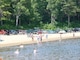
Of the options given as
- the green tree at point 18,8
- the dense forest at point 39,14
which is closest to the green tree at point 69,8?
the dense forest at point 39,14

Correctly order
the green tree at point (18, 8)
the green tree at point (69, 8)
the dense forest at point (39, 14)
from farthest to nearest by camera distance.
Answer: the green tree at point (69, 8)
the dense forest at point (39, 14)
the green tree at point (18, 8)

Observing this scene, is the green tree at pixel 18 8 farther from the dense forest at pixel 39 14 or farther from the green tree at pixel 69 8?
the green tree at pixel 69 8

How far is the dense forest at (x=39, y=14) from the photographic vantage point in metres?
91.6

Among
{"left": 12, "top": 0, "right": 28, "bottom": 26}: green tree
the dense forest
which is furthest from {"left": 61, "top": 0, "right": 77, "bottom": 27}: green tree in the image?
{"left": 12, "top": 0, "right": 28, "bottom": 26}: green tree

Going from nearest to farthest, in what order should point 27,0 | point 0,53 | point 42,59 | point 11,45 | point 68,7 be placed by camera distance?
point 42,59 → point 0,53 → point 11,45 → point 27,0 → point 68,7

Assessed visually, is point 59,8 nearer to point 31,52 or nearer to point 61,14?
point 61,14

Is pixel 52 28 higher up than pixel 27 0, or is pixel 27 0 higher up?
pixel 27 0

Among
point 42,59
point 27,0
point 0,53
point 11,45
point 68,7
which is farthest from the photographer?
point 68,7

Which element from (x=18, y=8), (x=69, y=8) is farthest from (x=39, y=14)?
(x=18, y=8)

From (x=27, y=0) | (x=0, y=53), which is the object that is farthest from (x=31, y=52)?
(x=27, y=0)

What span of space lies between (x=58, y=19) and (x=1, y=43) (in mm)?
45729

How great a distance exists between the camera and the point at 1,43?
63406mm

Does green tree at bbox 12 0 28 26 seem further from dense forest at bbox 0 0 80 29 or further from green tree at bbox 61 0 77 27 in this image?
green tree at bbox 61 0 77 27

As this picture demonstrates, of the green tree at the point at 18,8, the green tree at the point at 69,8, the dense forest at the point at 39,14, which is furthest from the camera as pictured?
the green tree at the point at 69,8
